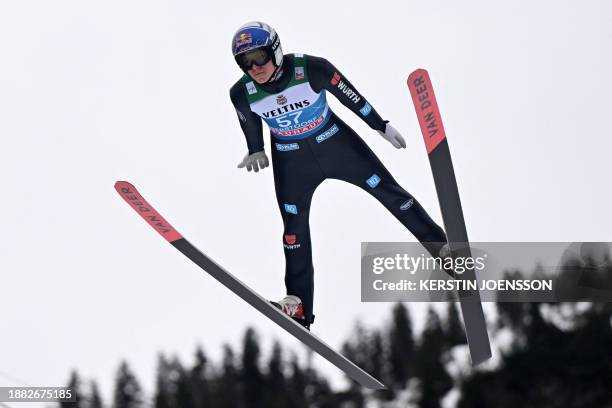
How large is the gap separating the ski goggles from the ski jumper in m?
0.25

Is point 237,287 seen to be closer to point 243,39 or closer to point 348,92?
point 348,92

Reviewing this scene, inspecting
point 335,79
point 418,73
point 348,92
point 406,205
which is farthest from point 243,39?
point 406,205

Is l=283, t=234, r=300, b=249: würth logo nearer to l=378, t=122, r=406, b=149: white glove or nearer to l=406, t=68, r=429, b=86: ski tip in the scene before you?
l=378, t=122, r=406, b=149: white glove

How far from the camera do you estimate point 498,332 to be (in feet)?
161

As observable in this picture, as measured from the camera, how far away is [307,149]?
9602 mm

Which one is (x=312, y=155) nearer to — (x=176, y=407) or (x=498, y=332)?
(x=498, y=332)

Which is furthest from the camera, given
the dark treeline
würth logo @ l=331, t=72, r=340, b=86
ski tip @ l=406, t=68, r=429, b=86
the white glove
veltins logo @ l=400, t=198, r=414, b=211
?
the dark treeline

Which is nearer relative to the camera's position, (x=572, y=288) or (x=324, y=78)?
(x=324, y=78)

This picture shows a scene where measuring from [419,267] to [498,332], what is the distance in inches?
1580

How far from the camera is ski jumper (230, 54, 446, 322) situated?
936 cm

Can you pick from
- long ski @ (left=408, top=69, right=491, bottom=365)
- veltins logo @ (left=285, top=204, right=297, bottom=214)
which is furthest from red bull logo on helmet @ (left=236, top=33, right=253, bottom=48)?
veltins logo @ (left=285, top=204, right=297, bottom=214)

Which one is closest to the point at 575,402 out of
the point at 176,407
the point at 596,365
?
the point at 596,365

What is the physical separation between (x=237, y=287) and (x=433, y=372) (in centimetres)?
3974

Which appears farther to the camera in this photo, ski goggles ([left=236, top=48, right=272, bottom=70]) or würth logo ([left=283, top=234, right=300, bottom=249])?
würth logo ([left=283, top=234, right=300, bottom=249])
